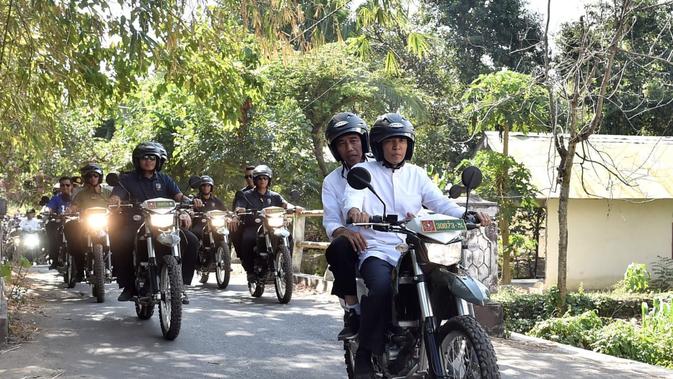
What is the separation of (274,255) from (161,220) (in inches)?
129

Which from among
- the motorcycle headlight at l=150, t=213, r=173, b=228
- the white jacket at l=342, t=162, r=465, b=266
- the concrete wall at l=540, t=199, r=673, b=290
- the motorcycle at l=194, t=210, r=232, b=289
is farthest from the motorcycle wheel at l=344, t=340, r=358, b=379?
the concrete wall at l=540, t=199, r=673, b=290

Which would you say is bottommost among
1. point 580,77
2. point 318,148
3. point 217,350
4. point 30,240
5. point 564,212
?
point 217,350

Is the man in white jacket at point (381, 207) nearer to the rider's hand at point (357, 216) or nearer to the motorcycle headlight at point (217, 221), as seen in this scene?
the rider's hand at point (357, 216)

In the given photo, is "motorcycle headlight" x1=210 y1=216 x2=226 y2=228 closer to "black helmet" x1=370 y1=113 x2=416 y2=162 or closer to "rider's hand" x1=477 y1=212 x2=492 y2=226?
"black helmet" x1=370 y1=113 x2=416 y2=162

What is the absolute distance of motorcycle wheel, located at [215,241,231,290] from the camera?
13266mm

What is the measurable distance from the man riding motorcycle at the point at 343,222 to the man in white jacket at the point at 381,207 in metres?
0.16

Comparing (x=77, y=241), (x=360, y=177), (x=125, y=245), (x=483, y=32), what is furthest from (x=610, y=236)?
(x=360, y=177)

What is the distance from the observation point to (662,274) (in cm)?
2098

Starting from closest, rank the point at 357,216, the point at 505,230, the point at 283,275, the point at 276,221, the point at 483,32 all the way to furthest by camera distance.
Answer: the point at 357,216
the point at 283,275
the point at 276,221
the point at 505,230
the point at 483,32

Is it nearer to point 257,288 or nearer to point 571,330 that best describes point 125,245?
point 257,288

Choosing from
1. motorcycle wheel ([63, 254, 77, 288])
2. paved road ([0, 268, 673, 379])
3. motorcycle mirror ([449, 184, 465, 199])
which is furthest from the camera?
motorcycle wheel ([63, 254, 77, 288])

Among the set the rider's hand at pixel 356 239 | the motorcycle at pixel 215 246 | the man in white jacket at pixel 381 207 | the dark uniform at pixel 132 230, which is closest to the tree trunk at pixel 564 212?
the motorcycle at pixel 215 246

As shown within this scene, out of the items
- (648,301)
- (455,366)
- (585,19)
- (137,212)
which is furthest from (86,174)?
(648,301)

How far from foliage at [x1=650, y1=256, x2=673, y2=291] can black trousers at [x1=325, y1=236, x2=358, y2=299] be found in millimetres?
15770
